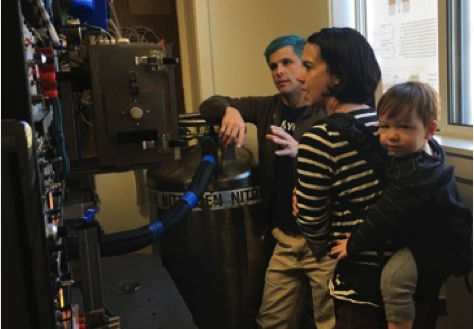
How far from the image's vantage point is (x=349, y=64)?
52.4 inches

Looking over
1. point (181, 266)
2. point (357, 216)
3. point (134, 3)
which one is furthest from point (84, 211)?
point (134, 3)

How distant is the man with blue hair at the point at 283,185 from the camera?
6.22 feet

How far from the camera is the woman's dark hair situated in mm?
1332

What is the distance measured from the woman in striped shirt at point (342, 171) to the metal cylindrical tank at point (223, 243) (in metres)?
0.79

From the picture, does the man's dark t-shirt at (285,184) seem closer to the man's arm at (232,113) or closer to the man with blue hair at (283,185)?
the man with blue hair at (283,185)

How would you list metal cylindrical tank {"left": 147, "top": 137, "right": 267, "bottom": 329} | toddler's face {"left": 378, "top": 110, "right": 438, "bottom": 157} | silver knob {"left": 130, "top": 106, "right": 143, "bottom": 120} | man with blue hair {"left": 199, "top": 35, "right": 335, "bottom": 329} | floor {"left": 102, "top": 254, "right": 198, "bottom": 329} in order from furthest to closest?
metal cylindrical tank {"left": 147, "top": 137, "right": 267, "bottom": 329} → man with blue hair {"left": 199, "top": 35, "right": 335, "bottom": 329} → floor {"left": 102, "top": 254, "right": 198, "bottom": 329} → silver knob {"left": 130, "top": 106, "right": 143, "bottom": 120} → toddler's face {"left": 378, "top": 110, "right": 438, "bottom": 157}

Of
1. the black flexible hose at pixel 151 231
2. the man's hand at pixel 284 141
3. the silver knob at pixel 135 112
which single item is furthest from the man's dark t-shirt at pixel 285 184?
the silver knob at pixel 135 112

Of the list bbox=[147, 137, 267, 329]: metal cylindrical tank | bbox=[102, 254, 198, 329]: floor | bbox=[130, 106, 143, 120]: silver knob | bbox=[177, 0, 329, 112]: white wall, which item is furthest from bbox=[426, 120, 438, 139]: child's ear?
bbox=[177, 0, 329, 112]: white wall

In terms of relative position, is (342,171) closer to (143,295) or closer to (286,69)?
(286,69)

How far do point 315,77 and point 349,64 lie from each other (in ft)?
0.33

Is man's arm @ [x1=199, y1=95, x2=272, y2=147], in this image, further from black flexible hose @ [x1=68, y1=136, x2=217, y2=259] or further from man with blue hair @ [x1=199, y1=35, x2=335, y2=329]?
black flexible hose @ [x1=68, y1=136, x2=217, y2=259]

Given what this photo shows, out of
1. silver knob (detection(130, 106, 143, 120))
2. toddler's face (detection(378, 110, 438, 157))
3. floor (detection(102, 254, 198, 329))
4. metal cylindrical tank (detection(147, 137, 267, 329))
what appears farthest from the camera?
metal cylindrical tank (detection(147, 137, 267, 329))

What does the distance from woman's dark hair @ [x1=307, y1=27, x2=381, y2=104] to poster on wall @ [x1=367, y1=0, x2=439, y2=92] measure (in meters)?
0.63

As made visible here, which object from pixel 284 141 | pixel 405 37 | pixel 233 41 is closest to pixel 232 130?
pixel 284 141
